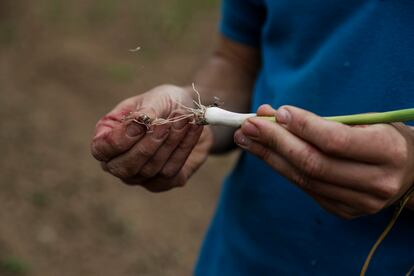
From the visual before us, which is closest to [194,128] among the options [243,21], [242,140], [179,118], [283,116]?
[179,118]

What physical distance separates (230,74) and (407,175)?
70 cm

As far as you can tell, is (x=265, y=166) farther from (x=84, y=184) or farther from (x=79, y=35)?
(x=79, y=35)

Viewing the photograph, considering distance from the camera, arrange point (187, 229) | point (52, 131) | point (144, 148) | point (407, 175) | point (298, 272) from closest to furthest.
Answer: point (407, 175)
point (144, 148)
point (298, 272)
point (187, 229)
point (52, 131)

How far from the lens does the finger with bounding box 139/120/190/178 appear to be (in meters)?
0.97

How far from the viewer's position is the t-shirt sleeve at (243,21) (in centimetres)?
133

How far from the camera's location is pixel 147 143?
95cm

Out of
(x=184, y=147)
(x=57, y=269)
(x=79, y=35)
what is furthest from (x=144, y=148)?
(x=79, y=35)

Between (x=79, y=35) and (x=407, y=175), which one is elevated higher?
(x=79, y=35)

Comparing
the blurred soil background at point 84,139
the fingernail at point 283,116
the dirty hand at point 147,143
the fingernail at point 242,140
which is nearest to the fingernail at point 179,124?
the dirty hand at point 147,143

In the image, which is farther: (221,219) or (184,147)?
(221,219)

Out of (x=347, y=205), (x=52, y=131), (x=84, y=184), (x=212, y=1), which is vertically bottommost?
(x=347, y=205)

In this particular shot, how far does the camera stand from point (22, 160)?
3123 millimetres

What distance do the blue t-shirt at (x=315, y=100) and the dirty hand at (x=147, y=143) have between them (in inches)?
9.4

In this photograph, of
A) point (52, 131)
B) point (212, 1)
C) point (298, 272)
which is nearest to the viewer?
point (298, 272)
